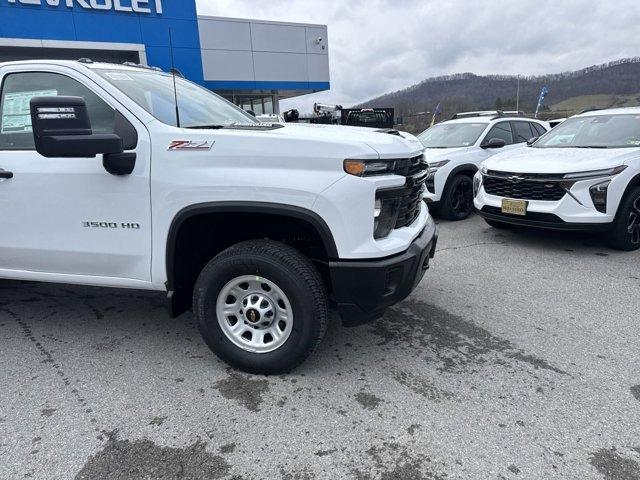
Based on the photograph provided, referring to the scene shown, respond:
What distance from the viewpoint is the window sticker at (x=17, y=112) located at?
3.17 metres

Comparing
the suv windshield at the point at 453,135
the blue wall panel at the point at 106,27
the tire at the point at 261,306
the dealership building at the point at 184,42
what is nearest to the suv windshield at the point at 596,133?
the suv windshield at the point at 453,135

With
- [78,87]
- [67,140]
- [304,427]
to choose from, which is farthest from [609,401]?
[78,87]

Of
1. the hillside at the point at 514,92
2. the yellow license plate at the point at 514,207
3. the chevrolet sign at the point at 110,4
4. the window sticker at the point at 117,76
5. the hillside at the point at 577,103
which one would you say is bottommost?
the yellow license plate at the point at 514,207

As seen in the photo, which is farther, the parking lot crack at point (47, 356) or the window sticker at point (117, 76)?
the window sticker at point (117, 76)

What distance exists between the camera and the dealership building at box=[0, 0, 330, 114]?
16.9m

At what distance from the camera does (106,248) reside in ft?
9.98

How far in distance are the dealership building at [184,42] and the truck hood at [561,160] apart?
35.0ft

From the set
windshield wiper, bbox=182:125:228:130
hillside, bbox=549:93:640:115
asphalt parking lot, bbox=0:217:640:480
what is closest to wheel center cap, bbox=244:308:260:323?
asphalt parking lot, bbox=0:217:640:480

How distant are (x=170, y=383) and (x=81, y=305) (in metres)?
1.78

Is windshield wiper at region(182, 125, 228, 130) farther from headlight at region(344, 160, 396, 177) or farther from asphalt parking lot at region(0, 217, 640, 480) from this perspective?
asphalt parking lot at region(0, 217, 640, 480)

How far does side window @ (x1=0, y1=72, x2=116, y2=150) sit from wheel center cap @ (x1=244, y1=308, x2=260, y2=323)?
5.18 ft

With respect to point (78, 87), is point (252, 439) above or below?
below

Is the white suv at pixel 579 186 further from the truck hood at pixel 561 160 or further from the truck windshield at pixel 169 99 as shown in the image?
the truck windshield at pixel 169 99

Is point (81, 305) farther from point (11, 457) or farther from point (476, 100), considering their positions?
point (476, 100)
